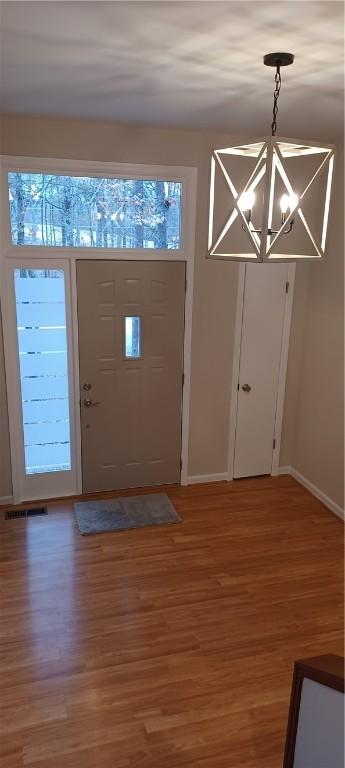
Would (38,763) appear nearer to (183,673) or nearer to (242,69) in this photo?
(183,673)

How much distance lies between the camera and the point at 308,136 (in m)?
4.09

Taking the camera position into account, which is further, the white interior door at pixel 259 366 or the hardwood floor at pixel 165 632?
the white interior door at pixel 259 366

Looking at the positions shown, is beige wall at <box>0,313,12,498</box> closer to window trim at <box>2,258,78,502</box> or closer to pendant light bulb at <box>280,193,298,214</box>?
window trim at <box>2,258,78,502</box>

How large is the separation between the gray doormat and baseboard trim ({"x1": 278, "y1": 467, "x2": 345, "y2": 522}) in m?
1.32

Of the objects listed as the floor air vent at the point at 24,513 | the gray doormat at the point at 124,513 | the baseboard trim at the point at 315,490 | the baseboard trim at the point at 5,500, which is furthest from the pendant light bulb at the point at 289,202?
the baseboard trim at the point at 5,500

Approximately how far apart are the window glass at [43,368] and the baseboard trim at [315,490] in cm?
215

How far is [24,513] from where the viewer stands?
4.31 meters

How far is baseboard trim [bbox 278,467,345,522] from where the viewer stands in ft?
14.6

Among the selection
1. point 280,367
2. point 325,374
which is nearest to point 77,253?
point 280,367

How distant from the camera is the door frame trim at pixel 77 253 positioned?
393 cm

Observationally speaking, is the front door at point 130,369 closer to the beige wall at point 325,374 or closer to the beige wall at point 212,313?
the beige wall at point 212,313

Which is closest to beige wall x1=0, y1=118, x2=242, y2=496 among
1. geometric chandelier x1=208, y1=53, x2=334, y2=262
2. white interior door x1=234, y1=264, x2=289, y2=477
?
white interior door x1=234, y1=264, x2=289, y2=477

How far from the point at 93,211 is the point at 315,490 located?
3.07m

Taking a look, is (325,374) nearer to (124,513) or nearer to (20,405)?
(124,513)
